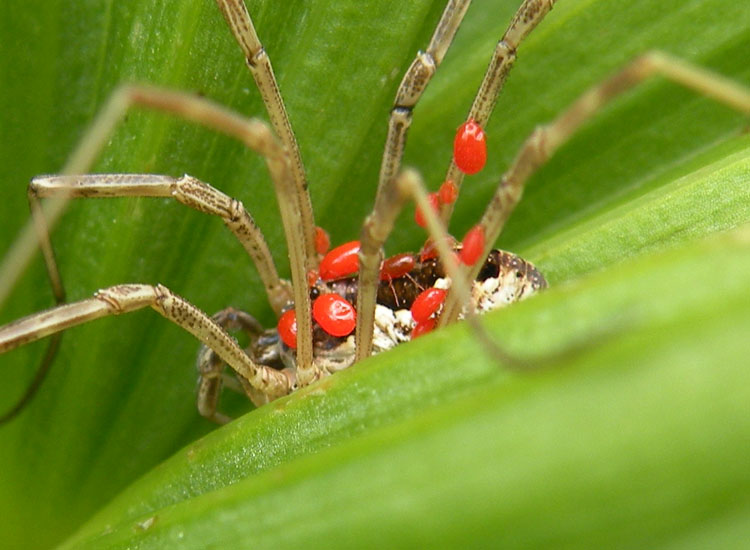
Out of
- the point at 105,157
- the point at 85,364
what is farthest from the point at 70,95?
the point at 85,364

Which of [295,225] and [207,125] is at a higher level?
[207,125]

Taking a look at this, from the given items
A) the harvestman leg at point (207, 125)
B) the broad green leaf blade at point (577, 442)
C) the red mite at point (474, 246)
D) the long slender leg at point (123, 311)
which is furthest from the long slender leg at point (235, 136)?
the broad green leaf blade at point (577, 442)

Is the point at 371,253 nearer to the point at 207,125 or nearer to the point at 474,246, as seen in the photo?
the point at 474,246

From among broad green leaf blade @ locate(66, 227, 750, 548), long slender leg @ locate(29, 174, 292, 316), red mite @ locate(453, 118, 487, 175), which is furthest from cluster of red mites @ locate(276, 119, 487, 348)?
broad green leaf blade @ locate(66, 227, 750, 548)

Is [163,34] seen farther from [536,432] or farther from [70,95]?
[536,432]

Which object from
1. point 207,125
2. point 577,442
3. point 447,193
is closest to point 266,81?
point 207,125

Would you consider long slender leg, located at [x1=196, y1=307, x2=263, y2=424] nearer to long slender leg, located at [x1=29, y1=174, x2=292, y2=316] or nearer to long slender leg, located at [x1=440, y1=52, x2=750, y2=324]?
long slender leg, located at [x1=29, y1=174, x2=292, y2=316]
